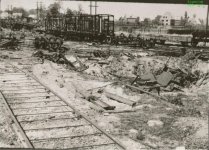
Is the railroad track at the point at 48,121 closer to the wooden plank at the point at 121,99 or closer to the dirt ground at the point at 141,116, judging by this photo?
the dirt ground at the point at 141,116

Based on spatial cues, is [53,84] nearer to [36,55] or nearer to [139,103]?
[139,103]

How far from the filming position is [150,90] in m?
10.4

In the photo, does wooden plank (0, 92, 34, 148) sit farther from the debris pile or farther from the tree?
the tree

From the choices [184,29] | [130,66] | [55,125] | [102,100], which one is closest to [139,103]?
[102,100]

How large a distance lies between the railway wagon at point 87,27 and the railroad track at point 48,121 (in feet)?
67.0

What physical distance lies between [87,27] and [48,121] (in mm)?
25013

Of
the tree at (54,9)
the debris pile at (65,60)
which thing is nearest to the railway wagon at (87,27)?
the tree at (54,9)

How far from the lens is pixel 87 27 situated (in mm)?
31234

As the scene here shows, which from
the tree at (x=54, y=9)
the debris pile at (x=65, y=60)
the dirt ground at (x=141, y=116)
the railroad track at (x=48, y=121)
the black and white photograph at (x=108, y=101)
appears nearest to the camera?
the railroad track at (x=48, y=121)

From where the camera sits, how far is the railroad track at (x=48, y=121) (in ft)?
18.4

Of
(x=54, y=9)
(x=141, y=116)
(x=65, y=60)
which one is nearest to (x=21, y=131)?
(x=141, y=116)

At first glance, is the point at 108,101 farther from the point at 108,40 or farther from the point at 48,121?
→ the point at 108,40

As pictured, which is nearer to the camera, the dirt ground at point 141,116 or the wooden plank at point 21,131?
the wooden plank at point 21,131

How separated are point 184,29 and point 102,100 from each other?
1966cm
